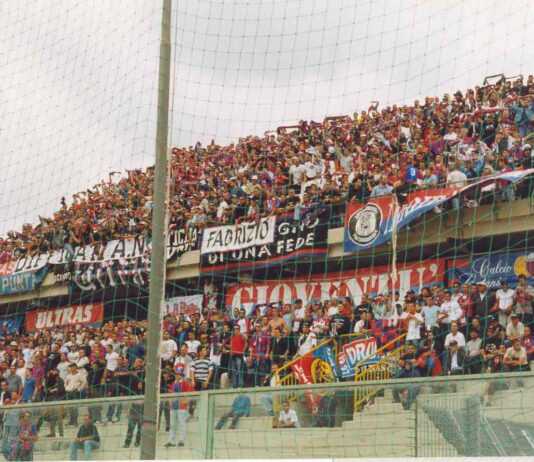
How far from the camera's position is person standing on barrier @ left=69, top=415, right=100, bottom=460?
812cm

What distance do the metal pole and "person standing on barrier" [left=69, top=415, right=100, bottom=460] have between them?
20.3 inches

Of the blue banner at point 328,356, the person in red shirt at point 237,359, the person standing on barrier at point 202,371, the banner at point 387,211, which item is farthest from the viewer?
the banner at point 387,211

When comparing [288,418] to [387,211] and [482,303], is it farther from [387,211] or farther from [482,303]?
[387,211]

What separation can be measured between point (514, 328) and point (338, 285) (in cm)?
715

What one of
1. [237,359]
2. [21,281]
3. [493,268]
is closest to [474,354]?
[237,359]

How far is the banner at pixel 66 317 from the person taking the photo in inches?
886

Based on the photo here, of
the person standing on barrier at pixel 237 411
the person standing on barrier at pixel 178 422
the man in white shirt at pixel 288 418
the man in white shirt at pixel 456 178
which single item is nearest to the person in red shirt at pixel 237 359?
the man in white shirt at pixel 456 178

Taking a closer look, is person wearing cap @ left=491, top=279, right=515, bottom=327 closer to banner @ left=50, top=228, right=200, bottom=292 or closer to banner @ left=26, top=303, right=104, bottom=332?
banner @ left=50, top=228, right=200, bottom=292

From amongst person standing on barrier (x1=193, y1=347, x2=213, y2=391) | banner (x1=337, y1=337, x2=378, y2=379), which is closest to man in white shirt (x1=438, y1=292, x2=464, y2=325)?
banner (x1=337, y1=337, x2=378, y2=379)

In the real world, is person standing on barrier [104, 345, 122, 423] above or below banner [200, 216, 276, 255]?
below

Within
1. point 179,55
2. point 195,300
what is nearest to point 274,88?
point 179,55

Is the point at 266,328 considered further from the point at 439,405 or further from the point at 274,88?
the point at 439,405

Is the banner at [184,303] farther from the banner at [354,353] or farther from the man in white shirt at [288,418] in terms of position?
the man in white shirt at [288,418]

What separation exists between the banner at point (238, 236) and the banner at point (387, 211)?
141cm
